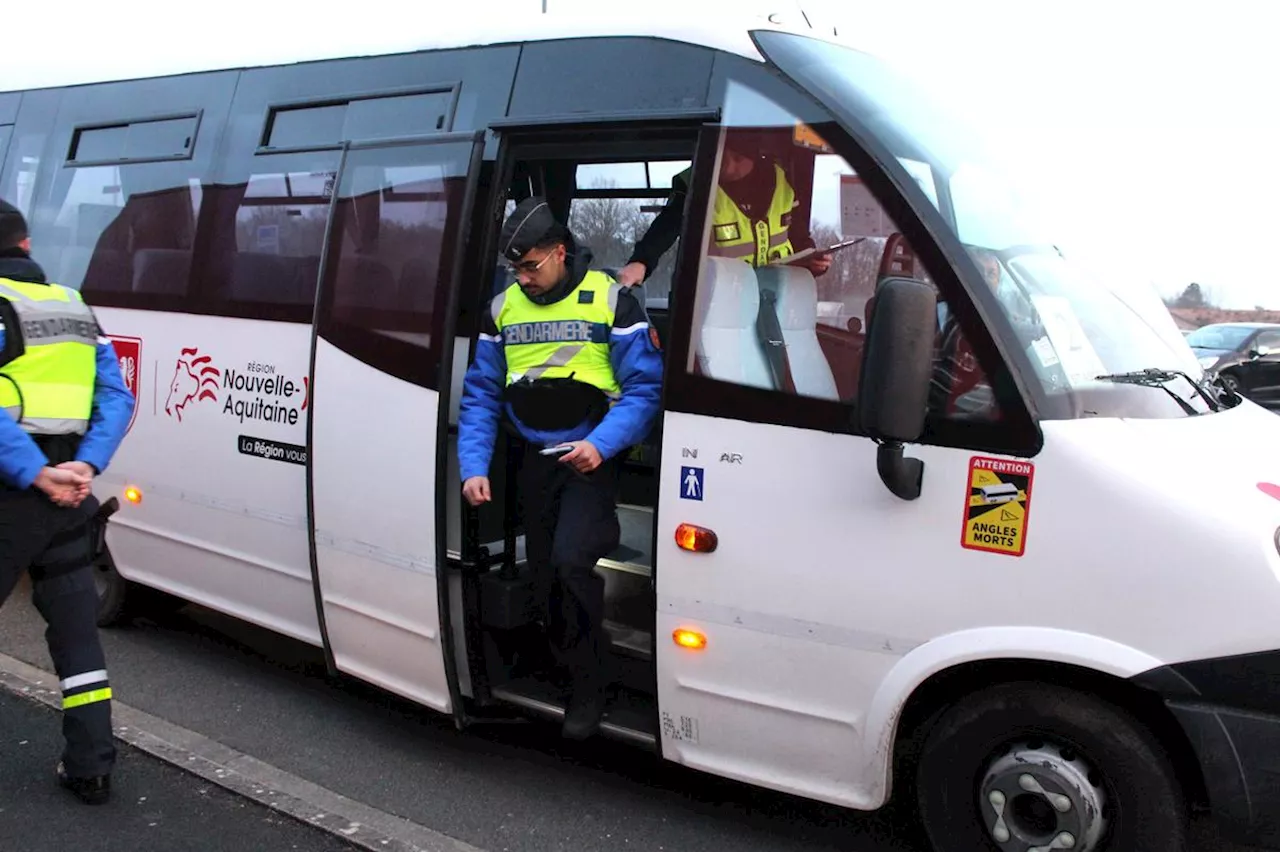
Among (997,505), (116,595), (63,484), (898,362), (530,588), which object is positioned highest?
(898,362)

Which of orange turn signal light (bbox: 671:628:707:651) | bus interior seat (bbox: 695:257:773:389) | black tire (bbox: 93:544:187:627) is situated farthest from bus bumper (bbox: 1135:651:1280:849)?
black tire (bbox: 93:544:187:627)

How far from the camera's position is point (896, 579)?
10.2ft

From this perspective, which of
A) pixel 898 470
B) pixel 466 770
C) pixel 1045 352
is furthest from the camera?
pixel 466 770

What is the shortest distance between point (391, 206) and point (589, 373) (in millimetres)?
1035

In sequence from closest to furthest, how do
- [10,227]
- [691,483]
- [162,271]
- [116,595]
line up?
[691,483], [10,227], [162,271], [116,595]

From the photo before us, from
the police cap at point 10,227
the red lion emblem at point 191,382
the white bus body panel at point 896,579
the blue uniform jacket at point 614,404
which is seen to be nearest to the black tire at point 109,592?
the red lion emblem at point 191,382

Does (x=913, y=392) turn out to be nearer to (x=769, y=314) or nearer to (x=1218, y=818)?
(x=769, y=314)

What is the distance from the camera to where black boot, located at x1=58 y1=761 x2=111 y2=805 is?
3717 millimetres

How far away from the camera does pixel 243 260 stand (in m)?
4.77

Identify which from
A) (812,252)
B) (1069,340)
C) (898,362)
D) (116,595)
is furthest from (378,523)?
(1069,340)

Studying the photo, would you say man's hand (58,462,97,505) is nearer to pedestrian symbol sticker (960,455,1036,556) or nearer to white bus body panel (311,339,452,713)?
white bus body panel (311,339,452,713)

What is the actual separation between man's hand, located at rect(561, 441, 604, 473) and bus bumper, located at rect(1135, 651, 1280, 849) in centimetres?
170

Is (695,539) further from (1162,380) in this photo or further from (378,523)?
(1162,380)

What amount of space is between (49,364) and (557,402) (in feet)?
5.42
